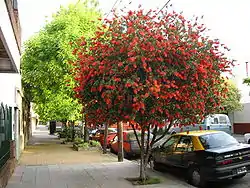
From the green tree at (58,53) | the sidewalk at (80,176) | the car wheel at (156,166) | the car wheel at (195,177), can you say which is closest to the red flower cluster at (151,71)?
the car wheel at (195,177)

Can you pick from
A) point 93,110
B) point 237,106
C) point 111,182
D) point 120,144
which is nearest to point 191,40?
point 93,110

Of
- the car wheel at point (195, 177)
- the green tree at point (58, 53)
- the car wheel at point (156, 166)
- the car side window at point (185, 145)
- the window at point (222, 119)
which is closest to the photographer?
the car wheel at point (195, 177)

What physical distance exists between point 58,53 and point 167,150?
9701 millimetres

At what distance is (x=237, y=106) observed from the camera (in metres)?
34.5

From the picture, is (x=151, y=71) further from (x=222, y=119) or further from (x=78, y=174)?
(x=222, y=119)

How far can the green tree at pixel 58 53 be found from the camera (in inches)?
728

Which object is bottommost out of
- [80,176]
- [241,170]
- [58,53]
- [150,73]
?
[80,176]

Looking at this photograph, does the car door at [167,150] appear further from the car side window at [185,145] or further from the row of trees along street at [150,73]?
the row of trees along street at [150,73]

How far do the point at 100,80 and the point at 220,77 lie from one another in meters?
3.22

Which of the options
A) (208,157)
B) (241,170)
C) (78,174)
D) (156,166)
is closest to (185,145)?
(208,157)

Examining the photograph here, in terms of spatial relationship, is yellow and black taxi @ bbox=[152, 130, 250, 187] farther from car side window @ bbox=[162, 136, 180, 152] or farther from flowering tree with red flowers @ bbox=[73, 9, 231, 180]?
flowering tree with red flowers @ bbox=[73, 9, 231, 180]

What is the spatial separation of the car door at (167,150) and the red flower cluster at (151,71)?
190 centimetres

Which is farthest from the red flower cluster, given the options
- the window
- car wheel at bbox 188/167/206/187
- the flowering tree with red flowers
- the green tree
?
the window

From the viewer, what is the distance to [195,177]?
9461 mm
